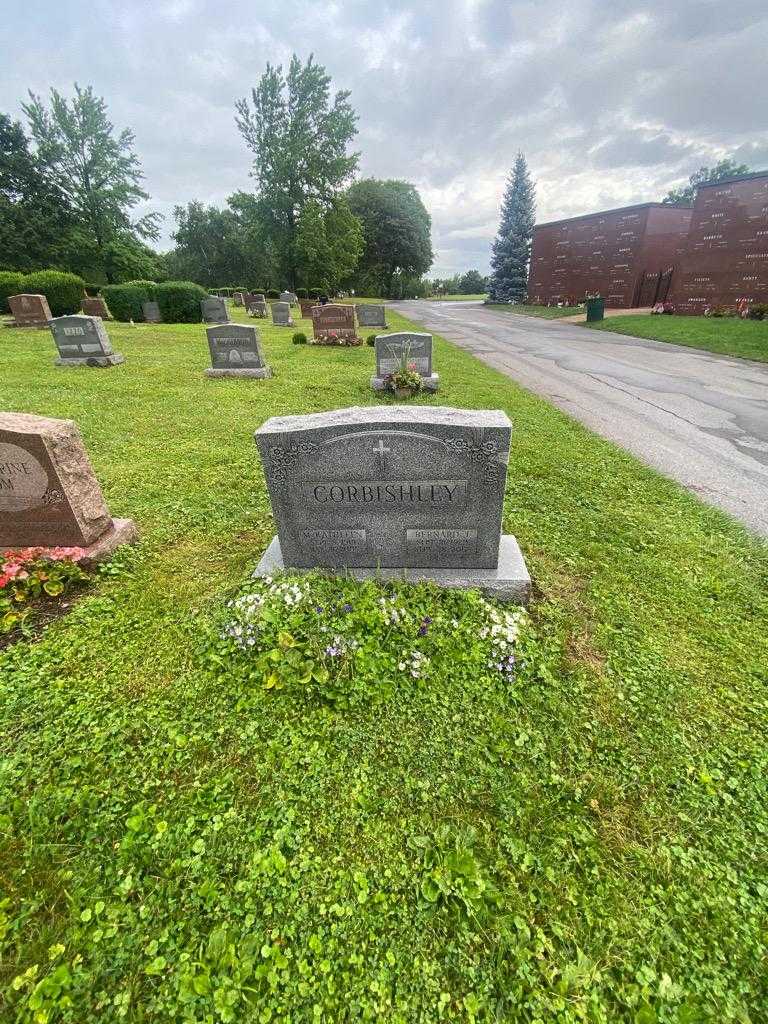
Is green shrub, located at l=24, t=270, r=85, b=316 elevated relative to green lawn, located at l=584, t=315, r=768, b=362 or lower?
elevated

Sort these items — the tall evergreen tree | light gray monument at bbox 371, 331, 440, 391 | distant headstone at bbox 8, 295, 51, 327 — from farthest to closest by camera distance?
1. the tall evergreen tree
2. distant headstone at bbox 8, 295, 51, 327
3. light gray monument at bbox 371, 331, 440, 391

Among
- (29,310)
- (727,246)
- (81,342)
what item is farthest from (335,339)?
(727,246)

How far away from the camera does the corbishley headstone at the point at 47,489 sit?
3340 mm

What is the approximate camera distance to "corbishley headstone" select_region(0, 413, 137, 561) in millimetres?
3340

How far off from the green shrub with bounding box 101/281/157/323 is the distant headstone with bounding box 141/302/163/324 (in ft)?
0.58

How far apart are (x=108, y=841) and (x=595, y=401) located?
10.3 metres

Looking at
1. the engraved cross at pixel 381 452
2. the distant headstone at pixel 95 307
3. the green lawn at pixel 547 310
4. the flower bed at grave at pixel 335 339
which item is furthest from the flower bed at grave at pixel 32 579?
the green lawn at pixel 547 310

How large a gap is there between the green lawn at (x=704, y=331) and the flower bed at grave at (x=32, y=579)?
58.1ft

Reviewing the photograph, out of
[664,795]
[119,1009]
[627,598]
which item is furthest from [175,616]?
[627,598]

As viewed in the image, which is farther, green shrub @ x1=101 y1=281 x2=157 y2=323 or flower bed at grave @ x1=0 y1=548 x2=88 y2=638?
green shrub @ x1=101 y1=281 x2=157 y2=323

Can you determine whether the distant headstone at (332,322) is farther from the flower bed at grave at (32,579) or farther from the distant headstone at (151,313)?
the flower bed at grave at (32,579)

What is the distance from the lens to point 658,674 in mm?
2836

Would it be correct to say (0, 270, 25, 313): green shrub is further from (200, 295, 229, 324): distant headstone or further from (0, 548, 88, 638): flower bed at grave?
(0, 548, 88, 638): flower bed at grave

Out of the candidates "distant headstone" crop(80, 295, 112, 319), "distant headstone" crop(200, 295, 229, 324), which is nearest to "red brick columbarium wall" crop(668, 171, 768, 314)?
"distant headstone" crop(200, 295, 229, 324)
